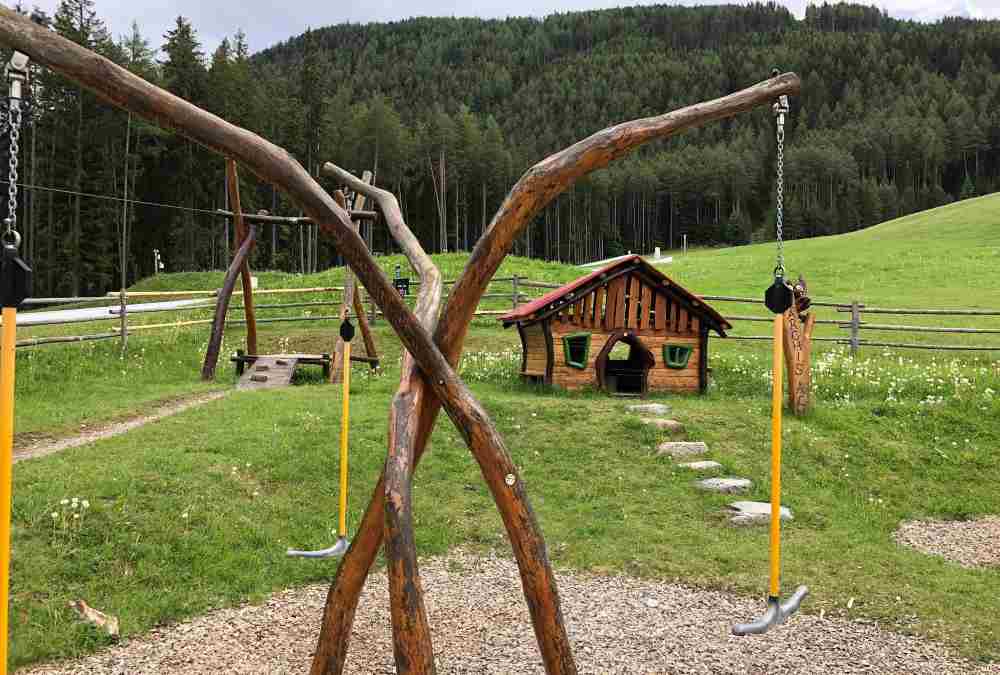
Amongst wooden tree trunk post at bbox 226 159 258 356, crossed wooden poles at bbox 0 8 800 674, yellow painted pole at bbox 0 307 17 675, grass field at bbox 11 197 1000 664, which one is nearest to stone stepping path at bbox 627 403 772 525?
grass field at bbox 11 197 1000 664

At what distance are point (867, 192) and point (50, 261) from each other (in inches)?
2899

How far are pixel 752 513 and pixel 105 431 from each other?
790cm

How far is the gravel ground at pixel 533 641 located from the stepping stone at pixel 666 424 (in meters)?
4.06

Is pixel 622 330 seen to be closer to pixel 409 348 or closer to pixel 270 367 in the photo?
pixel 270 367

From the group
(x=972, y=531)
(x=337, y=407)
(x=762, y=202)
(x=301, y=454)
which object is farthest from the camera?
(x=762, y=202)

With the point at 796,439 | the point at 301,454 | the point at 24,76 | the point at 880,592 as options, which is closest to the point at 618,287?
the point at 796,439

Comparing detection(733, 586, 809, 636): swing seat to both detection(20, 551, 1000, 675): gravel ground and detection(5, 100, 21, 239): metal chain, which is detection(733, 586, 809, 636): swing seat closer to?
detection(20, 551, 1000, 675): gravel ground

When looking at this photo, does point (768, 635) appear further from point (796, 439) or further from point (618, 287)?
point (618, 287)

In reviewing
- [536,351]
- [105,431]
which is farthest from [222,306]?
[536,351]

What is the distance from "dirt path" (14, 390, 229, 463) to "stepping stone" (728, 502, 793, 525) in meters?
7.00

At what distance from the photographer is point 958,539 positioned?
26.0ft

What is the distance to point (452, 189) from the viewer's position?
6456cm

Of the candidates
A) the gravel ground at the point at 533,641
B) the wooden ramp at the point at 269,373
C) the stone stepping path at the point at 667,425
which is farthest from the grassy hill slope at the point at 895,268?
the gravel ground at the point at 533,641

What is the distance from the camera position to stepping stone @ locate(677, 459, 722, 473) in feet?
30.6
